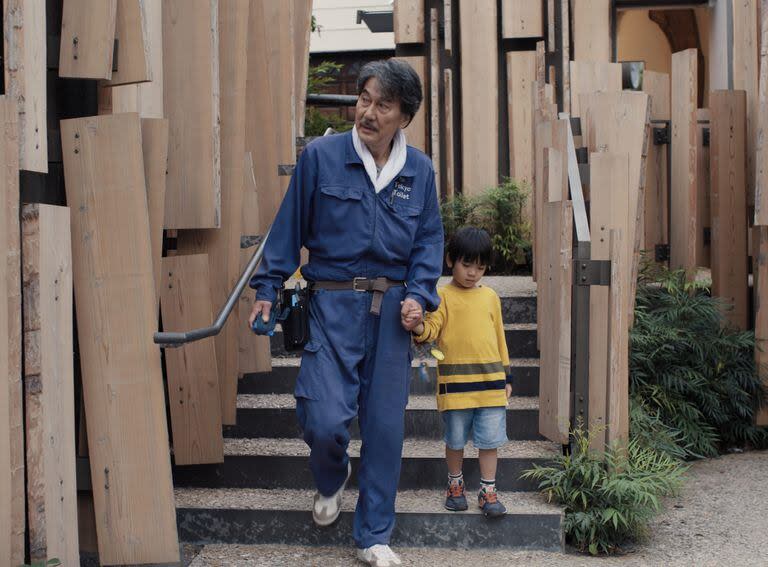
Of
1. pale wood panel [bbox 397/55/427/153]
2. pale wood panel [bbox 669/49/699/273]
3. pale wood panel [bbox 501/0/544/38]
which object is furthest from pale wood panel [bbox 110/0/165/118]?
pale wood panel [bbox 501/0/544/38]

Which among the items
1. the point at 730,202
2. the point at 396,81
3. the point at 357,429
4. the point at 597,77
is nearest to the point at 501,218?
the point at 730,202

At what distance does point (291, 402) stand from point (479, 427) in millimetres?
1311

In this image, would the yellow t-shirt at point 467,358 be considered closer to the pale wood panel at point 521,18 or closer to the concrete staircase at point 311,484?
the concrete staircase at point 311,484

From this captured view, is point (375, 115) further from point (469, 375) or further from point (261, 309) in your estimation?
point (469, 375)

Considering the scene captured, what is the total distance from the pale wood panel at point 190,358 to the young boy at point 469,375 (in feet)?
3.43

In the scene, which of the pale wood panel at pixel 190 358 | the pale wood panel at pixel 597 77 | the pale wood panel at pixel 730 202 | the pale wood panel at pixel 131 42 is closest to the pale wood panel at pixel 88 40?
the pale wood panel at pixel 131 42

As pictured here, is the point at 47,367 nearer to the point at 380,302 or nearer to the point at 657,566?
the point at 380,302

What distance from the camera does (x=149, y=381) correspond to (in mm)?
4125

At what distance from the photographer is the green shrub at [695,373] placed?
6367 mm

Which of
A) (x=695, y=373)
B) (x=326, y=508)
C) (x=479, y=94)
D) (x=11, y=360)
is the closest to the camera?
(x=11, y=360)

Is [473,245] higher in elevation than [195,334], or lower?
higher

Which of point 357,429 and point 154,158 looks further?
point 357,429

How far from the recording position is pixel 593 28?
9758mm

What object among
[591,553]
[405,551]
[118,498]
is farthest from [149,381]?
[591,553]
